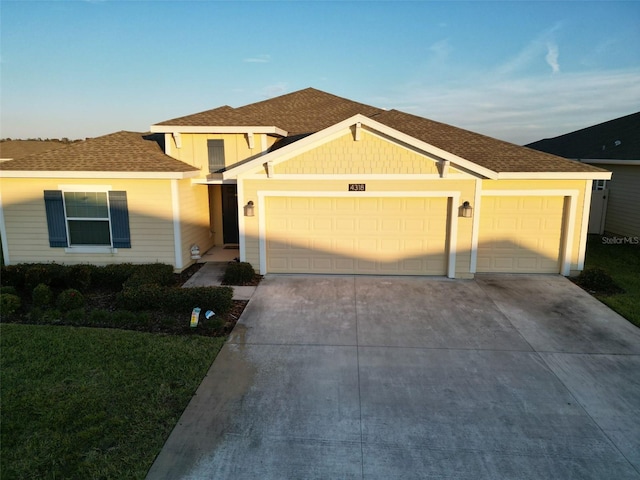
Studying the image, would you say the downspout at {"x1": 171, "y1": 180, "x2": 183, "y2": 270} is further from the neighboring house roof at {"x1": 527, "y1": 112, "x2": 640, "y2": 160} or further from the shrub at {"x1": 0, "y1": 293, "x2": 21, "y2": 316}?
the neighboring house roof at {"x1": 527, "y1": 112, "x2": 640, "y2": 160}

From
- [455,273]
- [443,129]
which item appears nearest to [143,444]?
[455,273]

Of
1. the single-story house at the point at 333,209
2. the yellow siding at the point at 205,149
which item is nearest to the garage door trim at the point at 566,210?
the single-story house at the point at 333,209

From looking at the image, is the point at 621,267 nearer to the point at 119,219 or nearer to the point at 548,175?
the point at 548,175

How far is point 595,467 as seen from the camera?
4.37 meters

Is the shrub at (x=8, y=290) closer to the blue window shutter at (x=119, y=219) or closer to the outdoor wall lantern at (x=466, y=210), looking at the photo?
the blue window shutter at (x=119, y=219)

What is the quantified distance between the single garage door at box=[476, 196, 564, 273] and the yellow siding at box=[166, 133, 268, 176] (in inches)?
271

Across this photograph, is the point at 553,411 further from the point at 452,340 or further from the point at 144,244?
the point at 144,244

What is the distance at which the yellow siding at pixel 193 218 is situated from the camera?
1122cm

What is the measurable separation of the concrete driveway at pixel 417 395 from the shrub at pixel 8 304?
4711 millimetres

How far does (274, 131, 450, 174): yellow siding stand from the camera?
1030cm

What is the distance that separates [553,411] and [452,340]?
214cm


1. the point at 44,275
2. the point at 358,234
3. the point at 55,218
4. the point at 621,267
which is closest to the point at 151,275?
the point at 44,275

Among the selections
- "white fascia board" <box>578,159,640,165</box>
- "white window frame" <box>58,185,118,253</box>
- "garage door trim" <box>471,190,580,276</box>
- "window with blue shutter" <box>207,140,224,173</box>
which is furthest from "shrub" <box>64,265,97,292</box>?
"white fascia board" <box>578,159,640,165</box>

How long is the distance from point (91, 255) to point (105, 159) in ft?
8.76
